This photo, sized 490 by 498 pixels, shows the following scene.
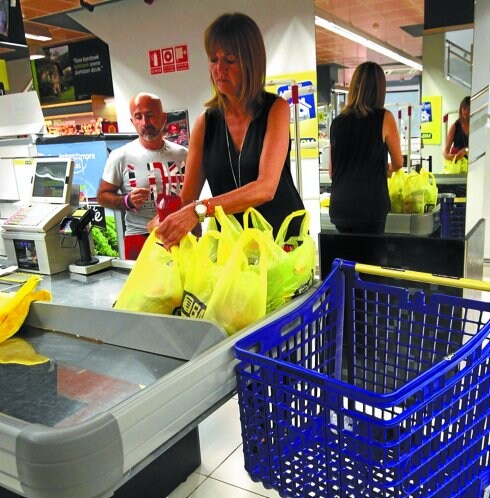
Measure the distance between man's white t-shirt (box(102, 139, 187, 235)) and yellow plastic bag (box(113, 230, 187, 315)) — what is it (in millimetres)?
2043

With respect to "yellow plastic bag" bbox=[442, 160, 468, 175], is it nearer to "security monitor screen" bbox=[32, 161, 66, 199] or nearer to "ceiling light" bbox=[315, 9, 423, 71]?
"ceiling light" bbox=[315, 9, 423, 71]

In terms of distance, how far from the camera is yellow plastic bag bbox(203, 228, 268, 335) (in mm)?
1249

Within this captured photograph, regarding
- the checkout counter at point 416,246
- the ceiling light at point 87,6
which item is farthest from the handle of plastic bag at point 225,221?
the ceiling light at point 87,6

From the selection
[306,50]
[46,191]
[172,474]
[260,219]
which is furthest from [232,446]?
[306,50]

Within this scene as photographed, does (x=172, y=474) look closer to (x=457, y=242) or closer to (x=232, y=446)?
(x=232, y=446)

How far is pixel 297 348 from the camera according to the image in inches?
50.9

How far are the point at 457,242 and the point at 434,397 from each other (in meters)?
1.85

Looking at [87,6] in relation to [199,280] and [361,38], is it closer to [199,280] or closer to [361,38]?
[361,38]

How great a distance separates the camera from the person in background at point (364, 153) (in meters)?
2.87

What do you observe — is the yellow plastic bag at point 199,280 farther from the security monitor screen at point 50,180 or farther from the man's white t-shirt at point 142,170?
the man's white t-shirt at point 142,170

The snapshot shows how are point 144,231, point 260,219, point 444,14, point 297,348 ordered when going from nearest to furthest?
point 297,348 → point 260,219 → point 444,14 → point 144,231

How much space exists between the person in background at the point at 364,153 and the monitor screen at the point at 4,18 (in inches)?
96.7

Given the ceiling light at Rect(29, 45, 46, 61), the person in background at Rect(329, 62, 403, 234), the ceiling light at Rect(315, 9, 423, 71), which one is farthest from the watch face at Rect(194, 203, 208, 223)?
the ceiling light at Rect(29, 45, 46, 61)

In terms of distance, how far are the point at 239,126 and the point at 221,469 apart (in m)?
1.55
